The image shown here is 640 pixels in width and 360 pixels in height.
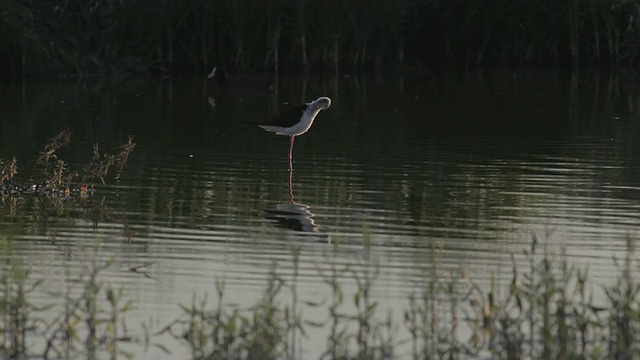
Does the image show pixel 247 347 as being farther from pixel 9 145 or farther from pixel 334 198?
pixel 9 145

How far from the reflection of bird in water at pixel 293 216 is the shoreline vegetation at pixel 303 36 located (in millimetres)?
17944

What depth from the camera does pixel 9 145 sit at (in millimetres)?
17516

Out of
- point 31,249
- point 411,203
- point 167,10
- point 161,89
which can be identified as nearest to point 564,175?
point 411,203

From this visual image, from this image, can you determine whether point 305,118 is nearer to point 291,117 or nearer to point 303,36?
point 291,117

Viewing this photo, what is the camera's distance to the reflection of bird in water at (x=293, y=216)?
11445 mm

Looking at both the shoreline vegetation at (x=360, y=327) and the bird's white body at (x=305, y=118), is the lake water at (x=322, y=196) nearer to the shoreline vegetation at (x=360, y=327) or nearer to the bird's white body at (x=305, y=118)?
the shoreline vegetation at (x=360, y=327)

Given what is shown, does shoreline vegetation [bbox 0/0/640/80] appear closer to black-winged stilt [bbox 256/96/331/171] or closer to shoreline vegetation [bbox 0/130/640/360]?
black-winged stilt [bbox 256/96/331/171]

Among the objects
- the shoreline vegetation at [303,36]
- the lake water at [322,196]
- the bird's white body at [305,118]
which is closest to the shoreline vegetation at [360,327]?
the lake water at [322,196]

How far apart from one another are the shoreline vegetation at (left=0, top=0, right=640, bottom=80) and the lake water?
20.2 ft

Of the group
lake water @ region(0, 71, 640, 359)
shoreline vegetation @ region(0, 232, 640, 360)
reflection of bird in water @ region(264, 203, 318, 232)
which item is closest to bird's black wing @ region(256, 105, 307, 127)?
lake water @ region(0, 71, 640, 359)

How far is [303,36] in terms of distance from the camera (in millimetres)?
32750

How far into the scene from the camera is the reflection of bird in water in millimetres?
11445

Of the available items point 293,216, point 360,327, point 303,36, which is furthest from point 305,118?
point 303,36

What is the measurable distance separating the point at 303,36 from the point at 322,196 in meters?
19.7
